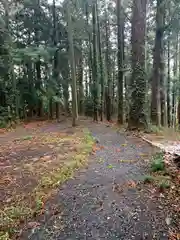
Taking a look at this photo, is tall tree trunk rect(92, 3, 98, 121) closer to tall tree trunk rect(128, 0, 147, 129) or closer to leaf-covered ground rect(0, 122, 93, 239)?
tall tree trunk rect(128, 0, 147, 129)

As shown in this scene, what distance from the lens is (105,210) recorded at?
3459 millimetres

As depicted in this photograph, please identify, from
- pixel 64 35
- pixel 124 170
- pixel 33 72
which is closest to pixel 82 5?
pixel 64 35

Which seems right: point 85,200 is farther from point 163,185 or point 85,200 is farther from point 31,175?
point 31,175

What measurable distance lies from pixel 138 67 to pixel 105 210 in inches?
304

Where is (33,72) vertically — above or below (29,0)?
below

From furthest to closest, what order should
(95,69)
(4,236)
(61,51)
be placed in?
(61,51)
(95,69)
(4,236)

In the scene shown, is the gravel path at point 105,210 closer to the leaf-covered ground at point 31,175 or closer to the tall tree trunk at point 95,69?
the leaf-covered ground at point 31,175

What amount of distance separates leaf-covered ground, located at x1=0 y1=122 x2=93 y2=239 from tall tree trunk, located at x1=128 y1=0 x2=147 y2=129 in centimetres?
294

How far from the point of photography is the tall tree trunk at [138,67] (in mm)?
10172

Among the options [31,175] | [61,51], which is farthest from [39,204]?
[61,51]

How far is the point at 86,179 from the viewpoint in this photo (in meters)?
4.71

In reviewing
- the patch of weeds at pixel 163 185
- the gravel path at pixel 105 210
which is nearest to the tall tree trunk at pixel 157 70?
the gravel path at pixel 105 210

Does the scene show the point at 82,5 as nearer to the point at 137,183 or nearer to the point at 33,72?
the point at 33,72

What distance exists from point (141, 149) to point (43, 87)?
13860 mm
